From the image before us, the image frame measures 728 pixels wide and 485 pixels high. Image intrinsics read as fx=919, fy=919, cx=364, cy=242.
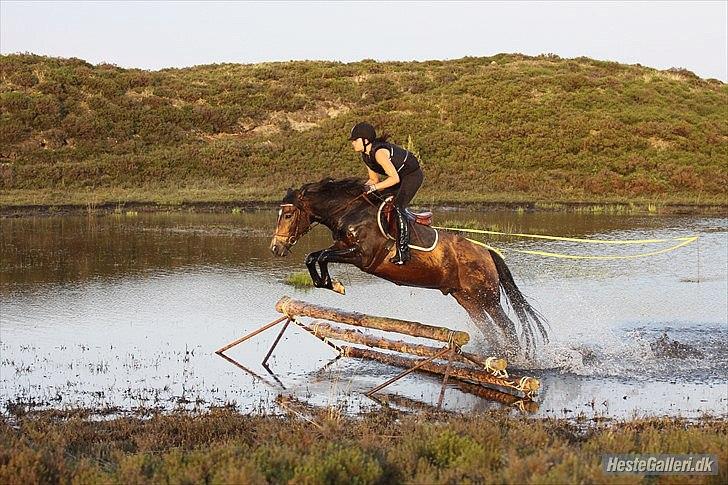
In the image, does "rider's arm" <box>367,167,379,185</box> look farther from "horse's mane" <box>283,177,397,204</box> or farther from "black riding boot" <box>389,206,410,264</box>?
"black riding boot" <box>389,206,410,264</box>

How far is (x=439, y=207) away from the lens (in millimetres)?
36656

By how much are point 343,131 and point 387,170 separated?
41706 mm

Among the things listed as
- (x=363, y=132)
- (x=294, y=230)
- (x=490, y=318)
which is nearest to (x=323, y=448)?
(x=294, y=230)

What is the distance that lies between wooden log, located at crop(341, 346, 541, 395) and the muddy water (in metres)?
0.14

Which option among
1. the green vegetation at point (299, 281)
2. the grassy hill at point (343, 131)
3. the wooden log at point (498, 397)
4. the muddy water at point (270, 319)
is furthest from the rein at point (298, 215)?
the grassy hill at point (343, 131)

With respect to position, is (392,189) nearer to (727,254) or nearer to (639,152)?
(727,254)

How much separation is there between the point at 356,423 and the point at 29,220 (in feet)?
85.2

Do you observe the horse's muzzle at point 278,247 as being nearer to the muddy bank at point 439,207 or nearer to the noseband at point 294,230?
the noseband at point 294,230

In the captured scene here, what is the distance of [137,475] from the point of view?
6070 mm

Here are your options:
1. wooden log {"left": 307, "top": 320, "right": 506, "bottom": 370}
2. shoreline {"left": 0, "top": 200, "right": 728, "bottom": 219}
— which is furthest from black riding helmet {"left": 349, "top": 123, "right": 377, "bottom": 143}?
shoreline {"left": 0, "top": 200, "right": 728, "bottom": 219}

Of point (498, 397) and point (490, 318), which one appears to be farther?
point (490, 318)

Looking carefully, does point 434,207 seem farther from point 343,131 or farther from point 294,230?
point 294,230

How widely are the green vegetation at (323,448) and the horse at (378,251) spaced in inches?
102

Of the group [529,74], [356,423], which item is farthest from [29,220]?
[529,74]
